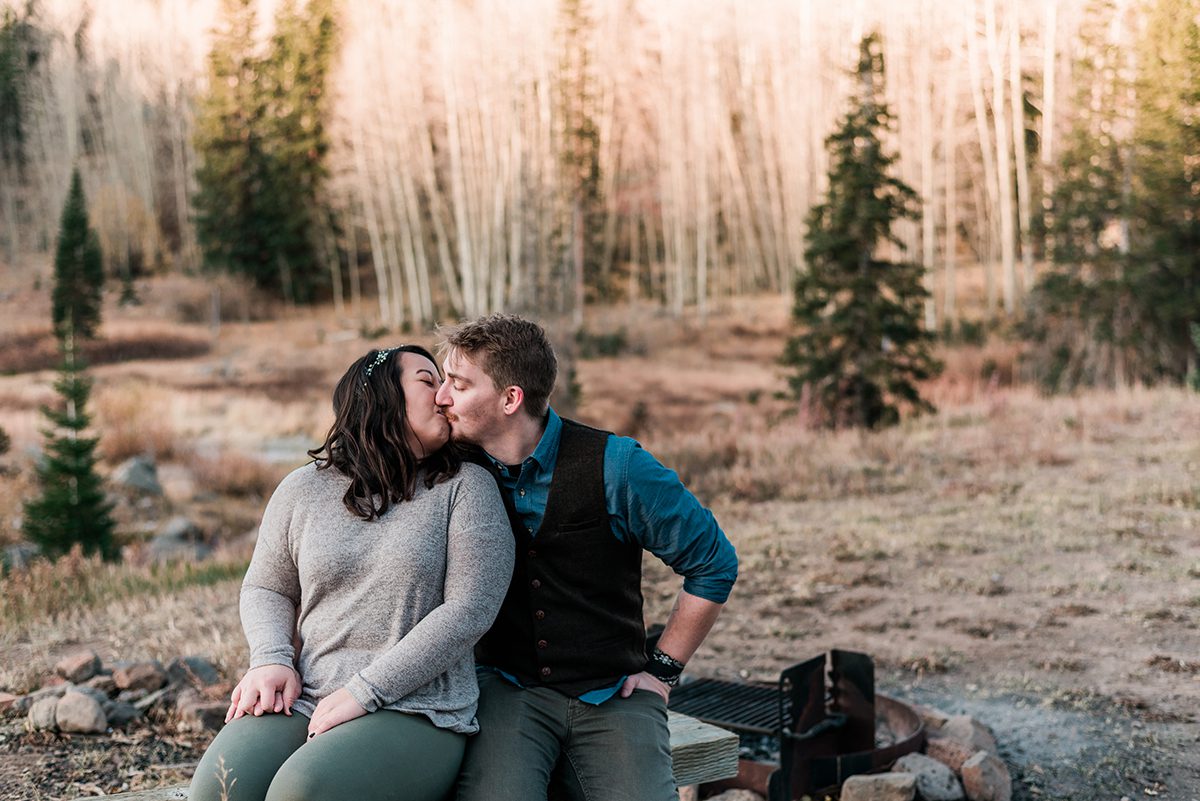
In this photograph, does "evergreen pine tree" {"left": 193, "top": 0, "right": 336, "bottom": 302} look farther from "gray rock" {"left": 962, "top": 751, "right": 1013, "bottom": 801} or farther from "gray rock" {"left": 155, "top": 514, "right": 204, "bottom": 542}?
"gray rock" {"left": 962, "top": 751, "right": 1013, "bottom": 801}

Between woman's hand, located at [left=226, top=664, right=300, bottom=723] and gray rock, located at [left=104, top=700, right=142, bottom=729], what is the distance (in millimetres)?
1919

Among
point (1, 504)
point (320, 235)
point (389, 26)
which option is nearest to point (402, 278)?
point (320, 235)

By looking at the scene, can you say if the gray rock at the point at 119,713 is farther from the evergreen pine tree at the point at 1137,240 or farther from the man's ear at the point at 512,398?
the evergreen pine tree at the point at 1137,240

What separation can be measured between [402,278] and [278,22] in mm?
10341

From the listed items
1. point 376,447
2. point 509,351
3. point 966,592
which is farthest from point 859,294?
point 376,447

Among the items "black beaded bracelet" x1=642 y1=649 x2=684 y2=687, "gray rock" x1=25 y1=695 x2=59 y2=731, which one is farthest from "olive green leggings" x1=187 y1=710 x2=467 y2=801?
"gray rock" x1=25 y1=695 x2=59 y2=731

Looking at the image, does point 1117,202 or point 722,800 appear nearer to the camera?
point 722,800

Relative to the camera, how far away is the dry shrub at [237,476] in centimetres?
1642

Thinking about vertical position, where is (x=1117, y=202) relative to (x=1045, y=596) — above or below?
above

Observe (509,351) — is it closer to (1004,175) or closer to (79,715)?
(79,715)

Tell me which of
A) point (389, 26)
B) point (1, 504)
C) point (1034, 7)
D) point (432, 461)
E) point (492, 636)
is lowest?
point (1, 504)

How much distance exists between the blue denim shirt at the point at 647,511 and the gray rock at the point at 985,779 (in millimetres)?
1787

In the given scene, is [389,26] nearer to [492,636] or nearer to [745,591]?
[745,591]

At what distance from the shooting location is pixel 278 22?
4106 centimetres
